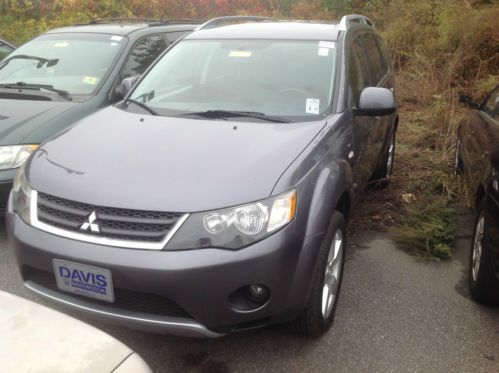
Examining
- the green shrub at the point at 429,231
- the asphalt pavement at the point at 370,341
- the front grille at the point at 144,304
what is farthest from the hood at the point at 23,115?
the green shrub at the point at 429,231

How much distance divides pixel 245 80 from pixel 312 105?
546 millimetres

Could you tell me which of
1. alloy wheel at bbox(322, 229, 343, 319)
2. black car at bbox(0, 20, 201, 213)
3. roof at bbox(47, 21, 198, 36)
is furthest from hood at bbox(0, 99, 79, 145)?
alloy wheel at bbox(322, 229, 343, 319)

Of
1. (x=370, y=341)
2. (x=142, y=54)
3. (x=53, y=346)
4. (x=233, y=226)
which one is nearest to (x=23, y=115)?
(x=142, y=54)

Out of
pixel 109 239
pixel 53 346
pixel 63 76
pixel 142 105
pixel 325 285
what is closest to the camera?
pixel 53 346

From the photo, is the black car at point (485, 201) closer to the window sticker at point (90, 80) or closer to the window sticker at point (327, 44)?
the window sticker at point (327, 44)

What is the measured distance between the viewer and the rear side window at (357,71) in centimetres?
353

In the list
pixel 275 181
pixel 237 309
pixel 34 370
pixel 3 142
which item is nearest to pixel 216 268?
pixel 237 309

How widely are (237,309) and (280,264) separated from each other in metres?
0.29

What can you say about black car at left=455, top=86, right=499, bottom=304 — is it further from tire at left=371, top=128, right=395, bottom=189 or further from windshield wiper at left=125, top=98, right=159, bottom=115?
windshield wiper at left=125, top=98, right=159, bottom=115

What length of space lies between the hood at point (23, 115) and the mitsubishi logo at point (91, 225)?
69.9 inches

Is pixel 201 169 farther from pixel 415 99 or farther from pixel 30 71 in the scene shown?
pixel 415 99

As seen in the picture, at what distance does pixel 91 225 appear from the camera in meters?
2.34

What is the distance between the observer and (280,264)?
7.39ft

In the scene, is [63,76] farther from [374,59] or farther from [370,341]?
[370,341]
